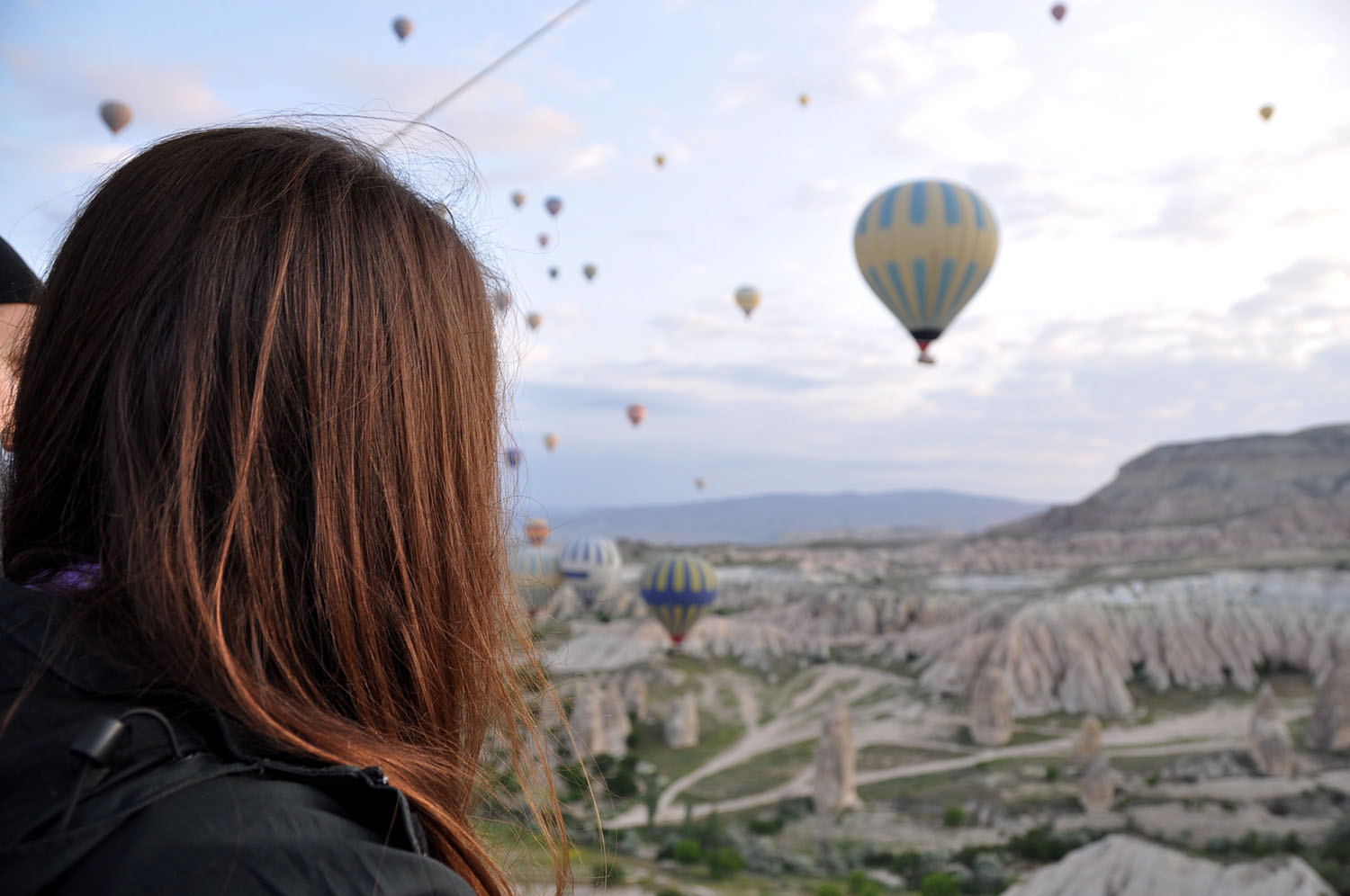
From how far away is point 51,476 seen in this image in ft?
2.28

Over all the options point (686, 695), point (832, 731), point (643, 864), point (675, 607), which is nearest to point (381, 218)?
point (643, 864)

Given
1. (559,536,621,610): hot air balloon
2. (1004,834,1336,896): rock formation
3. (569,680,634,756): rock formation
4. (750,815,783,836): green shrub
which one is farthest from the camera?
(559,536,621,610): hot air balloon

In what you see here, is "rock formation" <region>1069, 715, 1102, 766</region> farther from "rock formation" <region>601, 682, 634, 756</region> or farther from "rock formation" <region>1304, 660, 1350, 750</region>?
"rock formation" <region>601, 682, 634, 756</region>

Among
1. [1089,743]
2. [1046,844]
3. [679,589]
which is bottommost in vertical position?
[1046,844]

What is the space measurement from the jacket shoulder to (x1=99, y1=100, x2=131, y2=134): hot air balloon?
22671mm

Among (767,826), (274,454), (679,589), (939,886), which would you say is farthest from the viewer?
(679,589)

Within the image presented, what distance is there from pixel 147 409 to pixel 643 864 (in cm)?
1480

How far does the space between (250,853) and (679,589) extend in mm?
23882

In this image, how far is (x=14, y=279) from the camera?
5.30 ft

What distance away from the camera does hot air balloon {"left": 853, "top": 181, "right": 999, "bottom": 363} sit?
15.5 metres

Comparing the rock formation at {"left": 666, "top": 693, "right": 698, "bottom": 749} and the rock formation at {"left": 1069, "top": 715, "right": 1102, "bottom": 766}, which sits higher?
the rock formation at {"left": 1069, "top": 715, "right": 1102, "bottom": 766}

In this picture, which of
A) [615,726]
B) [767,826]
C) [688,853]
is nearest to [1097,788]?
[767,826]

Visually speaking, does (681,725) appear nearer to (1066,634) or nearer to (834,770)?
(834,770)

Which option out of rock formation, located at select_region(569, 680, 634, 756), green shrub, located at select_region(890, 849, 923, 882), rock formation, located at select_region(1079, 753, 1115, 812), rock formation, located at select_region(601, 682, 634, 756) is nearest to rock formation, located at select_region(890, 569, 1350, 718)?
rock formation, located at select_region(1079, 753, 1115, 812)
